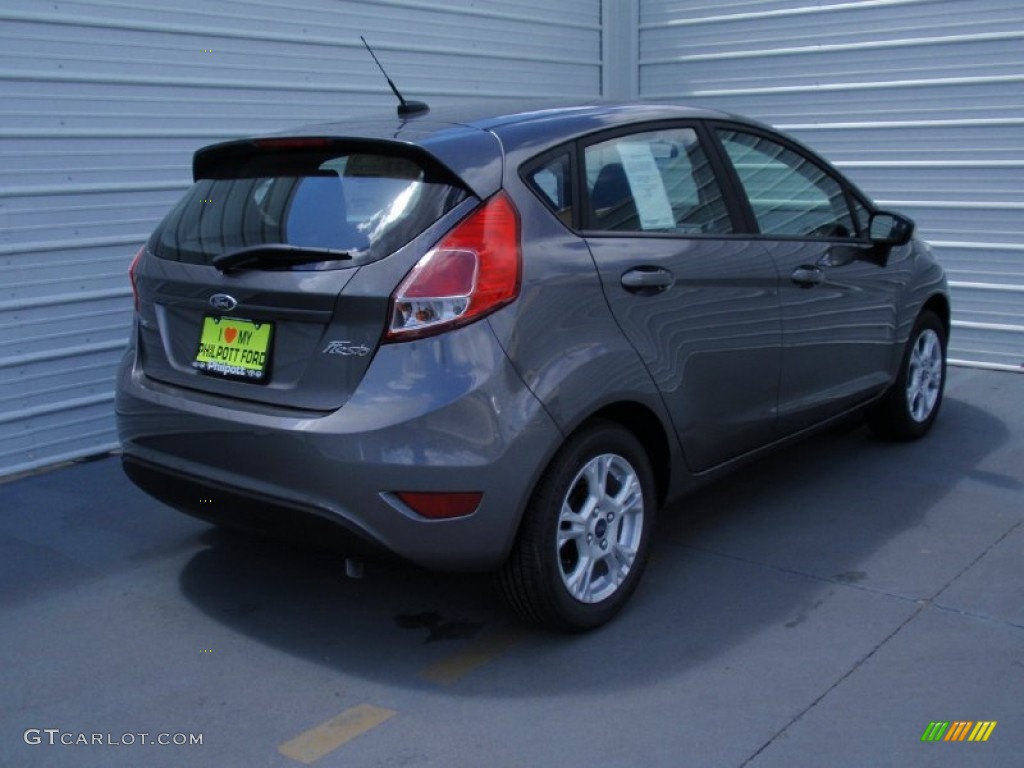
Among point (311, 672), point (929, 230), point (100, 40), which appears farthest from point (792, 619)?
point (929, 230)

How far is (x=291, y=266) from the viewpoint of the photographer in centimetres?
347

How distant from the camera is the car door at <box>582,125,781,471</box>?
12.6 ft

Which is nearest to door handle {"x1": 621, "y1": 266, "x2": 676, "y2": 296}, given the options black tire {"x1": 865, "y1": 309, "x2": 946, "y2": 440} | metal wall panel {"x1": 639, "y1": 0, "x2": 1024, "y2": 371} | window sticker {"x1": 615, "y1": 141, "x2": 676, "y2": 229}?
window sticker {"x1": 615, "y1": 141, "x2": 676, "y2": 229}

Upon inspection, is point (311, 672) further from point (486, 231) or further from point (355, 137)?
point (355, 137)

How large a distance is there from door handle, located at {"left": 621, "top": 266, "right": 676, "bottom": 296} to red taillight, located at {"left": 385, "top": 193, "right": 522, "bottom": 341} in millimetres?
518

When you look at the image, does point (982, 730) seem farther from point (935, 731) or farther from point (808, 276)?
point (808, 276)

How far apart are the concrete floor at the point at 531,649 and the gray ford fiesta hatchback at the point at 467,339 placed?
35cm

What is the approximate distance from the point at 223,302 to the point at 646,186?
1533 millimetres

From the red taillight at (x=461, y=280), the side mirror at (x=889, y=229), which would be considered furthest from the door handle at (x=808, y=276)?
the red taillight at (x=461, y=280)

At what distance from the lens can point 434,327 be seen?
3285 mm

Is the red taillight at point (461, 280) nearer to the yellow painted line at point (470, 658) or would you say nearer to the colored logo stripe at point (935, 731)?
the yellow painted line at point (470, 658)

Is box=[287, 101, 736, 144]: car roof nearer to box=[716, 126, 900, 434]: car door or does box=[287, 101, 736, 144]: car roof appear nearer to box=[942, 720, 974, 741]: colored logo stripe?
box=[716, 126, 900, 434]: car door

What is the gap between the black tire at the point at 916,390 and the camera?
5664 millimetres

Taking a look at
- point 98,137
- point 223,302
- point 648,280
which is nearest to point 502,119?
point 648,280
